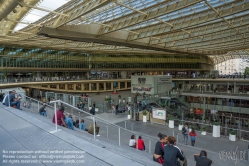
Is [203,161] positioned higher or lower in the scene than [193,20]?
lower

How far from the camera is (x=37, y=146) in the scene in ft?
16.2

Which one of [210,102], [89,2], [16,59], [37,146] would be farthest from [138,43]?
[16,59]

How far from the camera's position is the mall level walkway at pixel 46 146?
4.13 metres

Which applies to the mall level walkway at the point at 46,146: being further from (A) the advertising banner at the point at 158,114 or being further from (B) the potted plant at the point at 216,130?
(A) the advertising banner at the point at 158,114

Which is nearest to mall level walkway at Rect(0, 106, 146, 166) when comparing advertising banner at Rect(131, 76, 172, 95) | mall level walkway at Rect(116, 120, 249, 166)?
mall level walkway at Rect(116, 120, 249, 166)

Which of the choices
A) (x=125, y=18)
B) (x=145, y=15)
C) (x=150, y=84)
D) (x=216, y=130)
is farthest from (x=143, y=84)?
(x=216, y=130)

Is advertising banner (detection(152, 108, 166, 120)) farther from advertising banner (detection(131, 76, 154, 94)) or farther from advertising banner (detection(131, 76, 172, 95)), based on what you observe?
advertising banner (detection(131, 76, 154, 94))

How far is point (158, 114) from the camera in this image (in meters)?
17.4

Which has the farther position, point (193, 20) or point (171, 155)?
point (193, 20)

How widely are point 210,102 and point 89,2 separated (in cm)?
2725

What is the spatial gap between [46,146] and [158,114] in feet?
44.6

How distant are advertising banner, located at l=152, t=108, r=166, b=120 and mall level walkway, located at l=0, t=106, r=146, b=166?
12.2 m

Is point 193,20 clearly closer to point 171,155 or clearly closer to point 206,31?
point 206,31

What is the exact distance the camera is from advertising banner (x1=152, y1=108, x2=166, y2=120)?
17.0 metres
